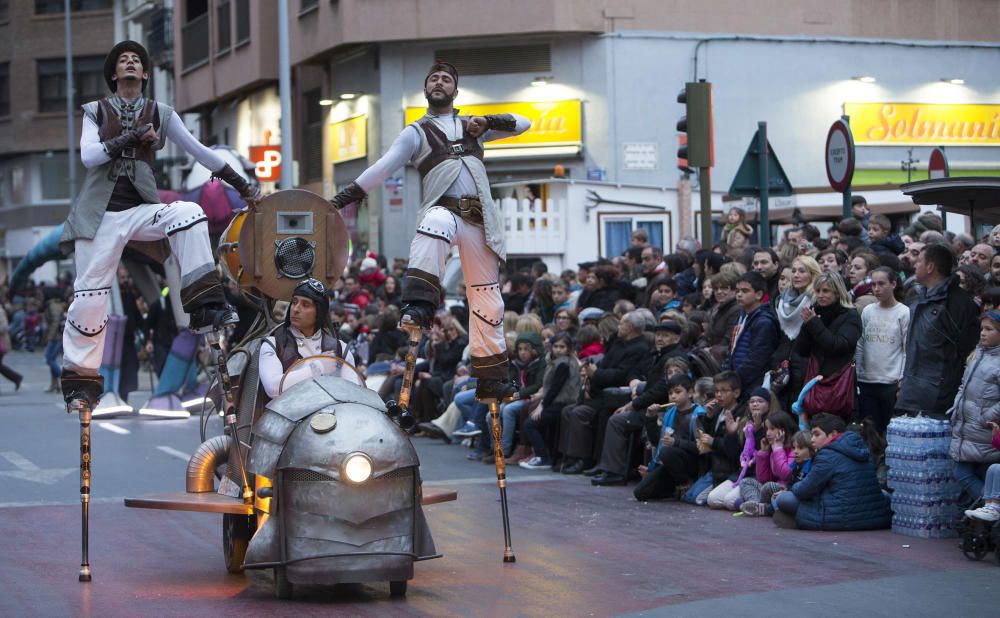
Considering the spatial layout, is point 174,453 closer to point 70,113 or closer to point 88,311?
point 88,311

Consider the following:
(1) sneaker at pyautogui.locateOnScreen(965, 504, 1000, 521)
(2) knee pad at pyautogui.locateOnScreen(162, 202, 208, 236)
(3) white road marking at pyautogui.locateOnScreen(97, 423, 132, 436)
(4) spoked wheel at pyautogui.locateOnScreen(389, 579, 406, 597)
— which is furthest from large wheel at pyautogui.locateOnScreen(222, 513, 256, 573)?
(3) white road marking at pyautogui.locateOnScreen(97, 423, 132, 436)

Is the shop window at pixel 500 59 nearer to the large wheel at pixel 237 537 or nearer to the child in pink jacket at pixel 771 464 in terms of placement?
the child in pink jacket at pixel 771 464

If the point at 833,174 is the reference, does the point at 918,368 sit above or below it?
below

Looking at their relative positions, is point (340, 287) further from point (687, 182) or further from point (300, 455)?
point (300, 455)

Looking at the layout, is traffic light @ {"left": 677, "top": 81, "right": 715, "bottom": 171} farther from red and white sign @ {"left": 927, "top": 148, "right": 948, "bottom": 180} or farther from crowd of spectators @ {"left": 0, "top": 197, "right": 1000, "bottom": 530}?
red and white sign @ {"left": 927, "top": 148, "right": 948, "bottom": 180}

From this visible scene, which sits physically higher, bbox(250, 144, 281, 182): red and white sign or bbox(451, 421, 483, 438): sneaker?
bbox(250, 144, 281, 182): red and white sign

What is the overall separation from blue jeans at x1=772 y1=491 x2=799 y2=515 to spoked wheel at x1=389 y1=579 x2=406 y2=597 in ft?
12.7

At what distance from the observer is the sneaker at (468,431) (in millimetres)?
17531

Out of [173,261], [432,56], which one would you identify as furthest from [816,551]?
[432,56]

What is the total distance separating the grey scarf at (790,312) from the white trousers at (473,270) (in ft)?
11.5

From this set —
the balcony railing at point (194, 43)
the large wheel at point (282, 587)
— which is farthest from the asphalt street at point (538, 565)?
the balcony railing at point (194, 43)

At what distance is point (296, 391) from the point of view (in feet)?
29.9

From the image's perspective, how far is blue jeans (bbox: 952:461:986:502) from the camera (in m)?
10.9

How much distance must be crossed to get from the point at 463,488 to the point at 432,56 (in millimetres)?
19206
